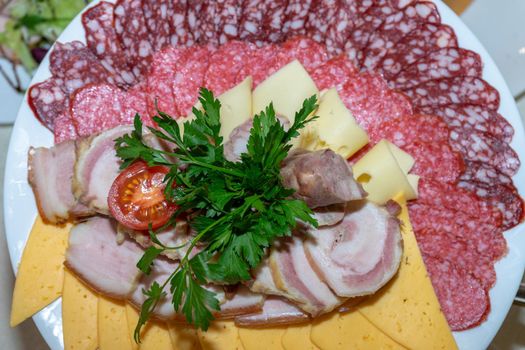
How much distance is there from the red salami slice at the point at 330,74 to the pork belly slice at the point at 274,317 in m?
0.99

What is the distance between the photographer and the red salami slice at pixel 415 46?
2.74 meters

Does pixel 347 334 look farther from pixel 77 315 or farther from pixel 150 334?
pixel 77 315

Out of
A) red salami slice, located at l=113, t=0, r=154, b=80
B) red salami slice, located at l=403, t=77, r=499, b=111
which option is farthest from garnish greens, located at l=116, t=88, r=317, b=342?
red salami slice, located at l=403, t=77, r=499, b=111

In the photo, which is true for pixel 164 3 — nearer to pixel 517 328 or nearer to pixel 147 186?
pixel 147 186

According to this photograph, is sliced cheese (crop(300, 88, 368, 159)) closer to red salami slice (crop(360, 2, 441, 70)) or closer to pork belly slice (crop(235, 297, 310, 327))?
red salami slice (crop(360, 2, 441, 70))

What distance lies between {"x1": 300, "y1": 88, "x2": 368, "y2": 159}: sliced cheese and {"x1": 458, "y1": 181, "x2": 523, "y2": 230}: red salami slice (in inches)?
23.5

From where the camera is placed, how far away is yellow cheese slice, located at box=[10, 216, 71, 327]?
252 centimetres

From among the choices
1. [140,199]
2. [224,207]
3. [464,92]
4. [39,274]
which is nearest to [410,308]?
[224,207]

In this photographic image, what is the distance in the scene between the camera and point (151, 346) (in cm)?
246

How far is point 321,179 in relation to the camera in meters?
2.16

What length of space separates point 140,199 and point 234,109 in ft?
1.91

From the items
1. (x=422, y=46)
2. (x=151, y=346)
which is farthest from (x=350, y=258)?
(x=422, y=46)

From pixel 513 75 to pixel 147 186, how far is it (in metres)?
2.13

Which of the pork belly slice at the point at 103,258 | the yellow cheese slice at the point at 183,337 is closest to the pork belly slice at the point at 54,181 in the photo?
the pork belly slice at the point at 103,258
